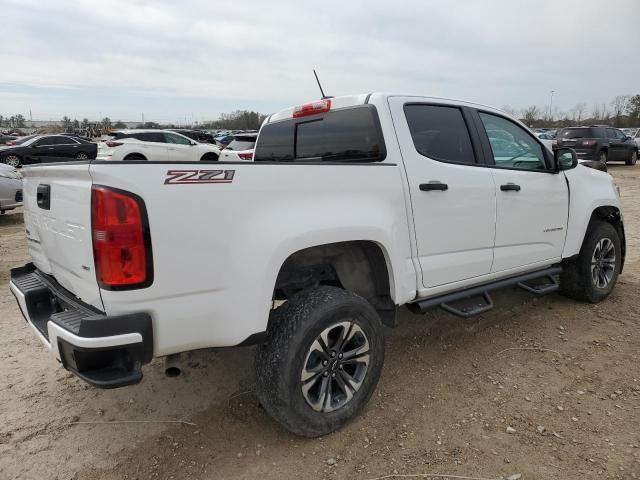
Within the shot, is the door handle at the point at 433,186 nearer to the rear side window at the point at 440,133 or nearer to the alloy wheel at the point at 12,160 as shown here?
the rear side window at the point at 440,133

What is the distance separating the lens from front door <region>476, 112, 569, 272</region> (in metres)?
3.66

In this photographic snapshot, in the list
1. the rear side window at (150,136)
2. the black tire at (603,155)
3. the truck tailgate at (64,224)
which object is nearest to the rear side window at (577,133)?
→ the black tire at (603,155)

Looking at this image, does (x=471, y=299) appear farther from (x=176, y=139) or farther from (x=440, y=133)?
(x=176, y=139)

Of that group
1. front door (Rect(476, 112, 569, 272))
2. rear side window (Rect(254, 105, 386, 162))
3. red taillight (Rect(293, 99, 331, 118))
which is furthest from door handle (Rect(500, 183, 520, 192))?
red taillight (Rect(293, 99, 331, 118))

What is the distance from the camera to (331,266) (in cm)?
309

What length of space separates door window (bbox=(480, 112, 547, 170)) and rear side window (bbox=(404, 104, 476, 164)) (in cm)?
30

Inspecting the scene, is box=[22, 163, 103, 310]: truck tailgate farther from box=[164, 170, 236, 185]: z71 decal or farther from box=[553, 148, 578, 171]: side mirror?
box=[553, 148, 578, 171]: side mirror

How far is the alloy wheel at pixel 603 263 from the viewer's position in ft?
15.6

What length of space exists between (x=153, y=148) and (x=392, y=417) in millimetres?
17507

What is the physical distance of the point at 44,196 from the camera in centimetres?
255

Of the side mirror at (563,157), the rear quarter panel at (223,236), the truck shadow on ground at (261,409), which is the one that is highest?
the side mirror at (563,157)

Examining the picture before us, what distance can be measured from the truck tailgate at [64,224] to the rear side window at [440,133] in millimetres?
2040

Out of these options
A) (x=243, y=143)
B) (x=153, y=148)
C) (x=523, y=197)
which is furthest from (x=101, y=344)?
(x=153, y=148)

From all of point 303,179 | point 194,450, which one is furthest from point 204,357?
point 303,179
